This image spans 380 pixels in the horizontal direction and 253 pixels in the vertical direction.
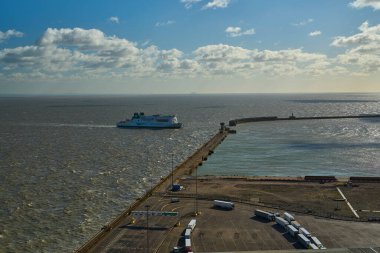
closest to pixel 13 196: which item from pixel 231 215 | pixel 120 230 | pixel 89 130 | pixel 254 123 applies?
pixel 120 230

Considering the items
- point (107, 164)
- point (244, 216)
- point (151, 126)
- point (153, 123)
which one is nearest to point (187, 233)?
point (244, 216)

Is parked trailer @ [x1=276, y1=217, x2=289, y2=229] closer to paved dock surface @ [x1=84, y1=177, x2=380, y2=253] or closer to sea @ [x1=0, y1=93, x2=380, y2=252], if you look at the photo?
paved dock surface @ [x1=84, y1=177, x2=380, y2=253]

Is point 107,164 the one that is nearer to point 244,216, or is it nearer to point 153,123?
point 244,216

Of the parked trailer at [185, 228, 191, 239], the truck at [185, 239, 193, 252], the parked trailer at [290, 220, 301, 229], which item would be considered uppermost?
the parked trailer at [290, 220, 301, 229]

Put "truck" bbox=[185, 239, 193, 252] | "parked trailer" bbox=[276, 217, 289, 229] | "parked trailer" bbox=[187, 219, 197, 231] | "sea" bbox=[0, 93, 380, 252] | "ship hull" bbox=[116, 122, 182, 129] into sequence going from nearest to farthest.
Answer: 1. "truck" bbox=[185, 239, 193, 252]
2. "parked trailer" bbox=[187, 219, 197, 231]
3. "parked trailer" bbox=[276, 217, 289, 229]
4. "sea" bbox=[0, 93, 380, 252]
5. "ship hull" bbox=[116, 122, 182, 129]

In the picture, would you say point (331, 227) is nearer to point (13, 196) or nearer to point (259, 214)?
point (259, 214)

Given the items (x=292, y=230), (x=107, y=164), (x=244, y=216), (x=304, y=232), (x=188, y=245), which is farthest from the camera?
(x=107, y=164)

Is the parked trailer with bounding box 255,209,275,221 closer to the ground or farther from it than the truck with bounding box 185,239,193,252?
farther from it

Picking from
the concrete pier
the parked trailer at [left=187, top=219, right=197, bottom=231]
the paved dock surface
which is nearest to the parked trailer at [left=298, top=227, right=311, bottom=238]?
the paved dock surface
